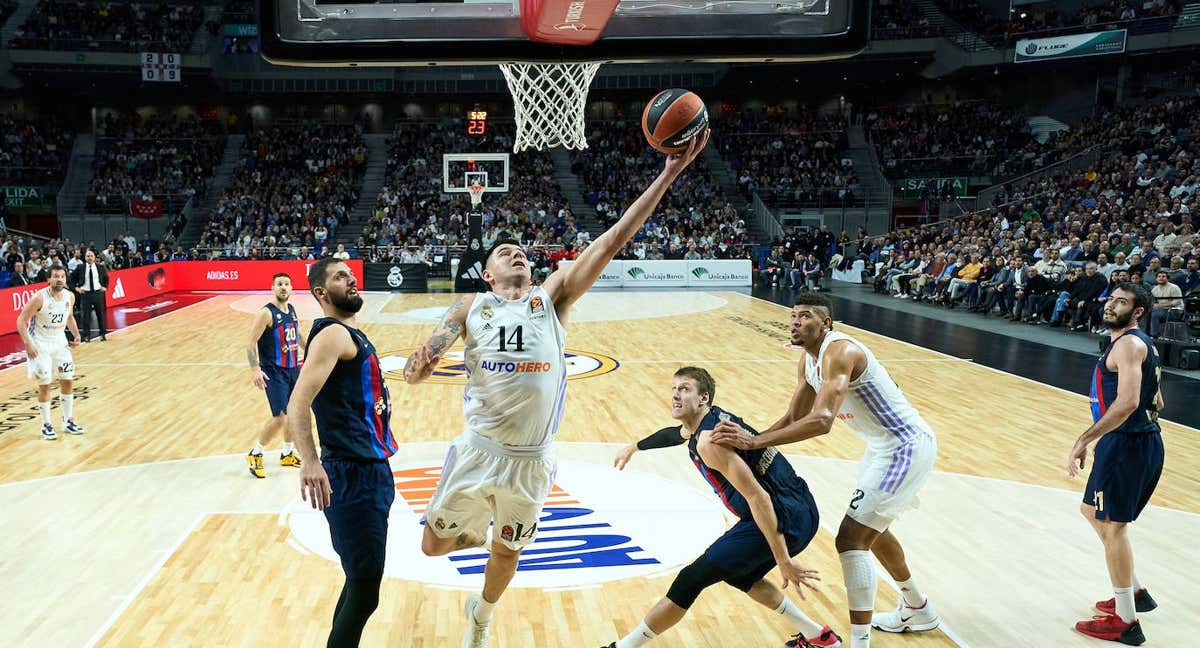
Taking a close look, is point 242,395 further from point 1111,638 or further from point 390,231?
point 390,231

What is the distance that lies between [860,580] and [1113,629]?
1.52m

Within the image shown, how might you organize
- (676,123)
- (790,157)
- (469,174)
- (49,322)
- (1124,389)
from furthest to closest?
(790,157), (469,174), (49,322), (1124,389), (676,123)

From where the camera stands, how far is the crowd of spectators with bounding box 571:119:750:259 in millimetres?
27900

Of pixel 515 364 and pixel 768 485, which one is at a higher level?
pixel 515 364

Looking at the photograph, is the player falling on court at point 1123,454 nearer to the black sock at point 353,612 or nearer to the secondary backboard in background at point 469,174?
the black sock at point 353,612

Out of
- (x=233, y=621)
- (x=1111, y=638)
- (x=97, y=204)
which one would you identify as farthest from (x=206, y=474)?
(x=97, y=204)

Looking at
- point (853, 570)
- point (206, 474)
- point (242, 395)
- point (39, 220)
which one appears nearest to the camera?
point (853, 570)

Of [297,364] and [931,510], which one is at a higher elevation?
[297,364]

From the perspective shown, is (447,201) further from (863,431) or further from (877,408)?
(877,408)

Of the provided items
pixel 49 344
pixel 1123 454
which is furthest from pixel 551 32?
pixel 49 344

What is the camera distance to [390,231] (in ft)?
95.2

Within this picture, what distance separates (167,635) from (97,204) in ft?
110

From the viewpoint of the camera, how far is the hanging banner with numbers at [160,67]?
1214 inches

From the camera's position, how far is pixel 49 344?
328 inches
